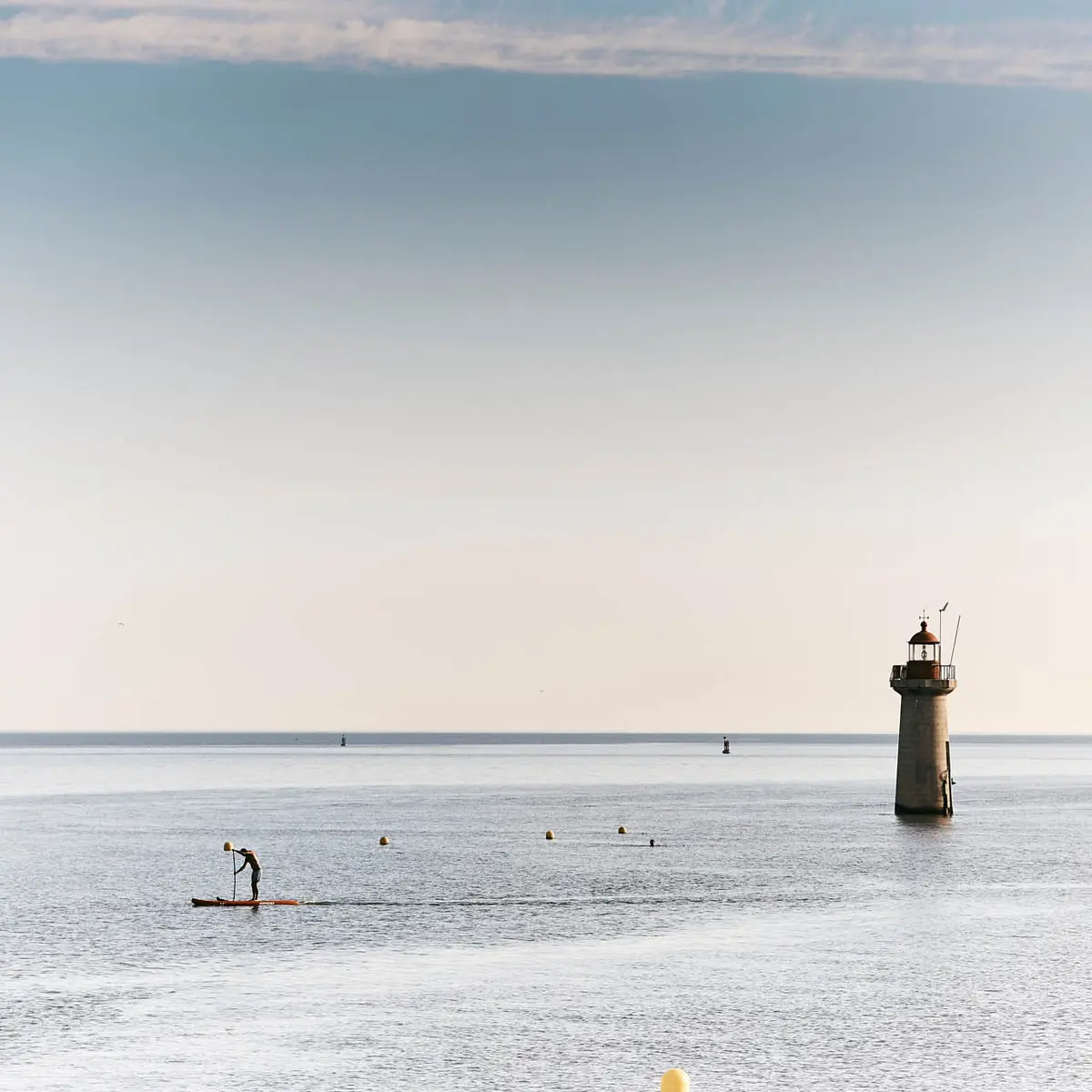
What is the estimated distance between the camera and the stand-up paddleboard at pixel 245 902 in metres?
74.4

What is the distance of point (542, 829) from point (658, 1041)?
76972 millimetres

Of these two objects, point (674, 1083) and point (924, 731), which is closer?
point (674, 1083)

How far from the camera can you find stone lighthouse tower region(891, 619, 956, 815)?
108188 millimetres

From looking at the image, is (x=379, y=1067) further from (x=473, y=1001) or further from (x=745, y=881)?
(x=745, y=881)

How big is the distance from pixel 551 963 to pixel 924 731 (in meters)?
57.3

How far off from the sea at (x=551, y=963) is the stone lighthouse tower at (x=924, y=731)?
329 centimetres

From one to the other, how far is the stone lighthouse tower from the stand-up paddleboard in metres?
48.0

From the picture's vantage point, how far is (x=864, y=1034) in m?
47.1

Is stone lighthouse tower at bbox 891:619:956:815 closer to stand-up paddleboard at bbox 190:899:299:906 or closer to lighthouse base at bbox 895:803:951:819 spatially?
lighthouse base at bbox 895:803:951:819

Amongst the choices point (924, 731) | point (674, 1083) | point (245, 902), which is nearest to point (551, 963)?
point (245, 902)

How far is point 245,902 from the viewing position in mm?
74562

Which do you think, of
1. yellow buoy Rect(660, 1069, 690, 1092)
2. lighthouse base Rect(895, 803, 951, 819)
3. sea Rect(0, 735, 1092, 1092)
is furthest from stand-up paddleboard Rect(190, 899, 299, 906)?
lighthouse base Rect(895, 803, 951, 819)

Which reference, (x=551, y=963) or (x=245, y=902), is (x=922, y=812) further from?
(x=551, y=963)

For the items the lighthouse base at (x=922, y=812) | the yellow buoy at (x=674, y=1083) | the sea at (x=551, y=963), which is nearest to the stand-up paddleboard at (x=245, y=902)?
the sea at (x=551, y=963)
